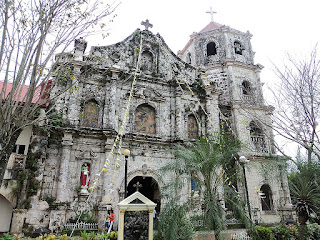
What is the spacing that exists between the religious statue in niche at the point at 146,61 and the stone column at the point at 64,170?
6.27 meters

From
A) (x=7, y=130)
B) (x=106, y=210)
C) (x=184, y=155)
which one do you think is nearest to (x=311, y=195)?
(x=184, y=155)

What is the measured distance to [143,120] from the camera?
14.9 meters

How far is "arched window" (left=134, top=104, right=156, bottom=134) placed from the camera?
576 inches

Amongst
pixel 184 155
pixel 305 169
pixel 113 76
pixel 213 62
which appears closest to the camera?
pixel 184 155

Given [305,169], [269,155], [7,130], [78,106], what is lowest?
[305,169]

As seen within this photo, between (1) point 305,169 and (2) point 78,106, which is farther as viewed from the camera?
(2) point 78,106

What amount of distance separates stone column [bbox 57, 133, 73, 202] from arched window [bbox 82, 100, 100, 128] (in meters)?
1.31

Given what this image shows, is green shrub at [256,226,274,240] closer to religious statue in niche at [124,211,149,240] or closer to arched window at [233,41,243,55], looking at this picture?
religious statue in niche at [124,211,149,240]

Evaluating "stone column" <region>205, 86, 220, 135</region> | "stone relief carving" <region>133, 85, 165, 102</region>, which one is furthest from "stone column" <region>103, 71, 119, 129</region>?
"stone column" <region>205, 86, 220, 135</region>

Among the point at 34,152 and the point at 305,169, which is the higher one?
the point at 34,152

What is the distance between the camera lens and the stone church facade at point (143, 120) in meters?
11.9

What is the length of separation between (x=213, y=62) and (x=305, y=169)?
11001 millimetres

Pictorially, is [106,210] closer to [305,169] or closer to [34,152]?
[34,152]

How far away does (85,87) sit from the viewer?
14.1 meters
